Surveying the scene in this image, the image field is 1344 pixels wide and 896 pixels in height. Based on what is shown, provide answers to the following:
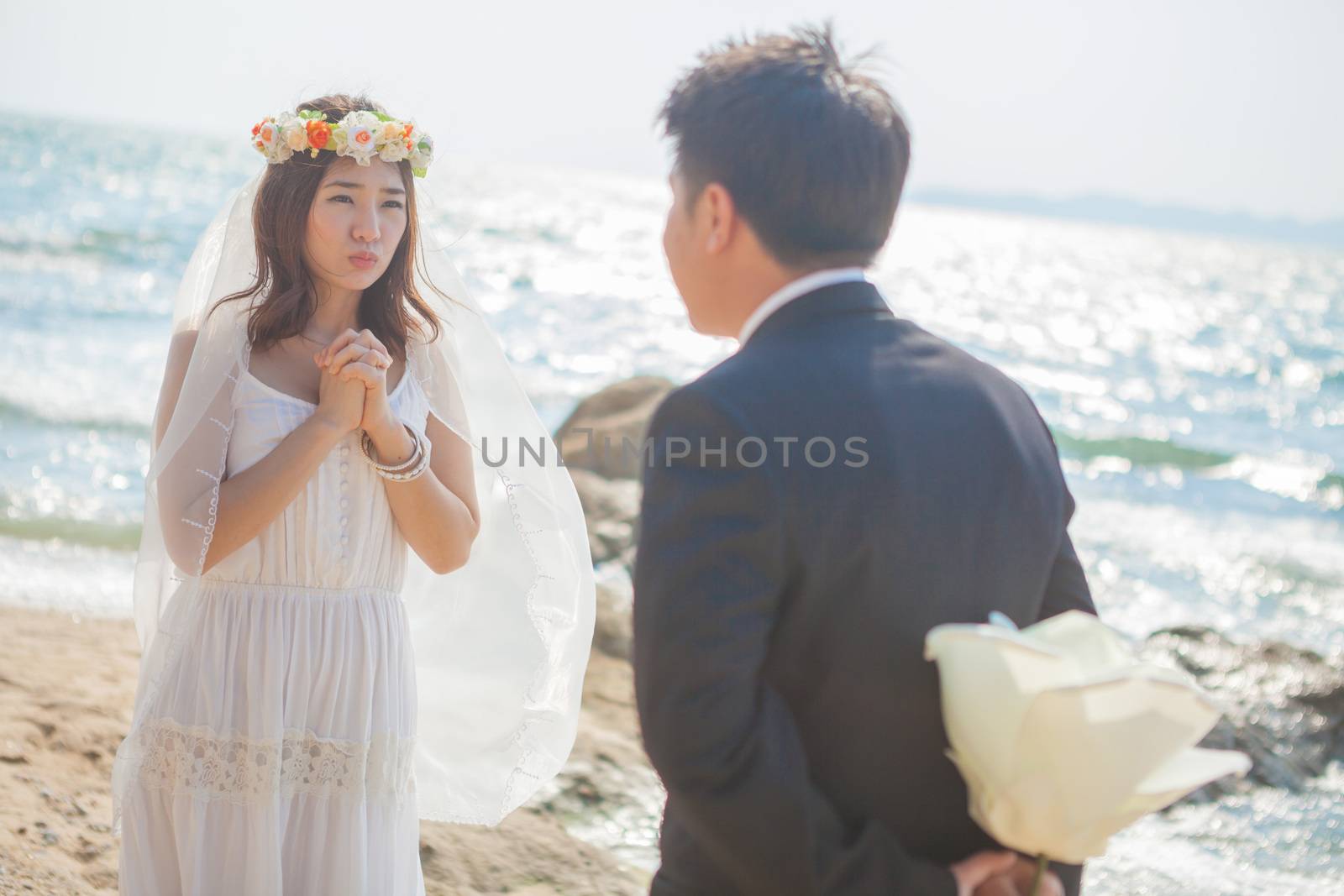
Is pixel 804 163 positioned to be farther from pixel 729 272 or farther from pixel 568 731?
pixel 568 731

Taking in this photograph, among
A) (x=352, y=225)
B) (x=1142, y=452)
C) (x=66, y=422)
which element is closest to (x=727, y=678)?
(x=352, y=225)

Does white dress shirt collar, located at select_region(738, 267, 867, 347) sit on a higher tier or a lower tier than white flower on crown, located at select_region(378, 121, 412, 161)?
lower

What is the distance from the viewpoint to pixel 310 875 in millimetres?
2588

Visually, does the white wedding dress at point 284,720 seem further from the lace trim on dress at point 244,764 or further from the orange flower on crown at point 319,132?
the orange flower on crown at point 319,132

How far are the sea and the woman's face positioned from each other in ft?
0.94

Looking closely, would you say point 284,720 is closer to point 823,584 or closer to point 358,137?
point 358,137

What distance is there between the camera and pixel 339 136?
2.69 m

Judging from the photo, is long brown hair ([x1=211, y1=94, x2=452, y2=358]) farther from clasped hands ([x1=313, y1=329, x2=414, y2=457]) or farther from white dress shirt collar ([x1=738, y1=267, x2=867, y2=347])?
white dress shirt collar ([x1=738, y1=267, x2=867, y2=347])

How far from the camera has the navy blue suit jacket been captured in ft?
4.99

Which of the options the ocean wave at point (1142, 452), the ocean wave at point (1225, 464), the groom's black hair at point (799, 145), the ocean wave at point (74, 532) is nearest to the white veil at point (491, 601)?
the groom's black hair at point (799, 145)

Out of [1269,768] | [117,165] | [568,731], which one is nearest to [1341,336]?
[1269,768]

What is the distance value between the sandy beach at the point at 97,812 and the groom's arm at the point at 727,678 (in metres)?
2.51

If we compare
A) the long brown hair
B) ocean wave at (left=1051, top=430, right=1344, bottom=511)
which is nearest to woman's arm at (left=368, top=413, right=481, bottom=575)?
the long brown hair

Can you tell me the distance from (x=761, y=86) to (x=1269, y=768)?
521 centimetres
